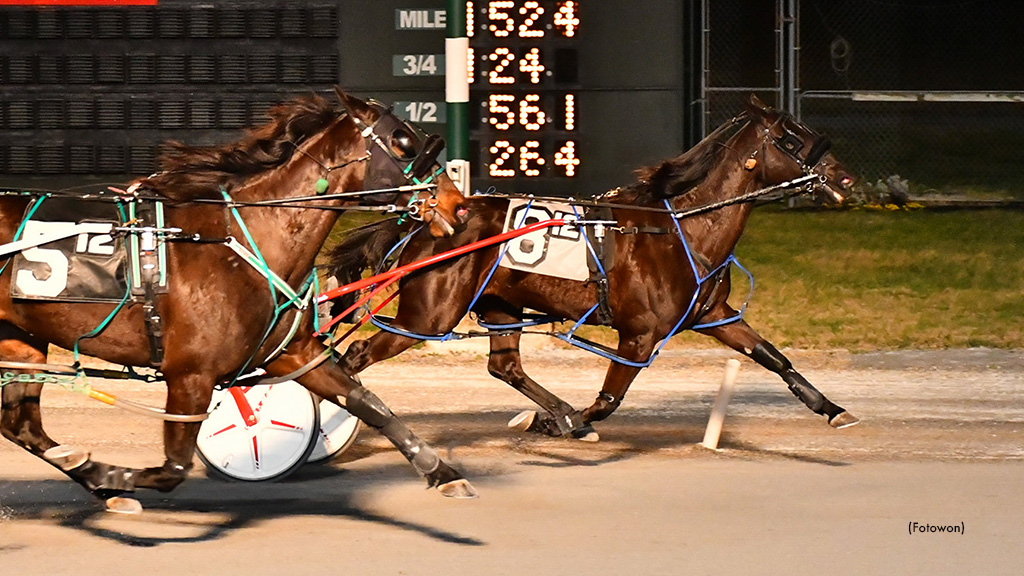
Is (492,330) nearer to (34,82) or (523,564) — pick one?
(523,564)

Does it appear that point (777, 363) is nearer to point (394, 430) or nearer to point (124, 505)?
point (394, 430)

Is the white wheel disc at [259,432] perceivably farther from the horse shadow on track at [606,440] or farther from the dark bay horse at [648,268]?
the dark bay horse at [648,268]

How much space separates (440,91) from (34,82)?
11.0 ft

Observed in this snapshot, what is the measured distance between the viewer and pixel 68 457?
19.9ft

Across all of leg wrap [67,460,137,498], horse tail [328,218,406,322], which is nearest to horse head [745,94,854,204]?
horse tail [328,218,406,322]

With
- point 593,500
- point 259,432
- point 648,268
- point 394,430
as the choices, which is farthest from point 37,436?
point 648,268

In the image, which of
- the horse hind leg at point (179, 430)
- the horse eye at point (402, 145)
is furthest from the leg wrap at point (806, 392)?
the horse hind leg at point (179, 430)

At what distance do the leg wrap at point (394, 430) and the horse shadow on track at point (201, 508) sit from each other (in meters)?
0.35

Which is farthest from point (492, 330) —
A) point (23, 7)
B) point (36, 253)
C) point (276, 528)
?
point (23, 7)

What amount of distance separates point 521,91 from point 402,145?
6.31 metres

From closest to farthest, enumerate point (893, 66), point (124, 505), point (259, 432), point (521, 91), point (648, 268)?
point (124, 505) < point (259, 432) < point (648, 268) < point (521, 91) < point (893, 66)

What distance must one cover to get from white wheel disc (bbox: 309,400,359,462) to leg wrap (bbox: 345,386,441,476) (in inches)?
52.9

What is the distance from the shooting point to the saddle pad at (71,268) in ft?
18.8

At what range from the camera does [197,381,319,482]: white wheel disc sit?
22.3ft
